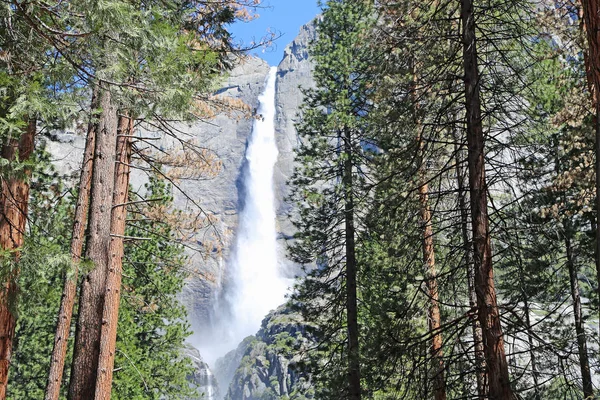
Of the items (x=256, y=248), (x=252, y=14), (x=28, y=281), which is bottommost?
(x=28, y=281)

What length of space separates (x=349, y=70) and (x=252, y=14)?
15.2 feet

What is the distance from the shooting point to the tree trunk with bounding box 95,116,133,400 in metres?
5.48

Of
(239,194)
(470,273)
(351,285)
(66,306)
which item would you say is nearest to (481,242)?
(470,273)

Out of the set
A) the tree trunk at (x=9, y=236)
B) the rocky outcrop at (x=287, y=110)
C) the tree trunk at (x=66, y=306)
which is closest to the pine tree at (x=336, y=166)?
the tree trunk at (x=66, y=306)

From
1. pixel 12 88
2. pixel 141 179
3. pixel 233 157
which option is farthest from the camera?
pixel 233 157

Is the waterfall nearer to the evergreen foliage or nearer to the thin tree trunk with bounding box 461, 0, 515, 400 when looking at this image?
the evergreen foliage

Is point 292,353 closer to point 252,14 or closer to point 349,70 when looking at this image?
point 349,70

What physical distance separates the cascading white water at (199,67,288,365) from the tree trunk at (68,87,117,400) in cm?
9568

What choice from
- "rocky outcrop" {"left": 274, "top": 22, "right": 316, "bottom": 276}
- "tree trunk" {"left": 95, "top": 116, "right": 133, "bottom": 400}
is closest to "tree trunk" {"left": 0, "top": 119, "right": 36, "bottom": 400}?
"tree trunk" {"left": 95, "top": 116, "right": 133, "bottom": 400}

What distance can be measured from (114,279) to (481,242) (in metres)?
4.43

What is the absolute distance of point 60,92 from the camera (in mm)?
A: 4418

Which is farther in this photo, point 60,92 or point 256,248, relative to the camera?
point 256,248

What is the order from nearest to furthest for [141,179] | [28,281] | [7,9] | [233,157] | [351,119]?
[7,9], [28,281], [351,119], [141,179], [233,157]

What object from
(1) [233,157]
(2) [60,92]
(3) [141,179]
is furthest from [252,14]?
(1) [233,157]
